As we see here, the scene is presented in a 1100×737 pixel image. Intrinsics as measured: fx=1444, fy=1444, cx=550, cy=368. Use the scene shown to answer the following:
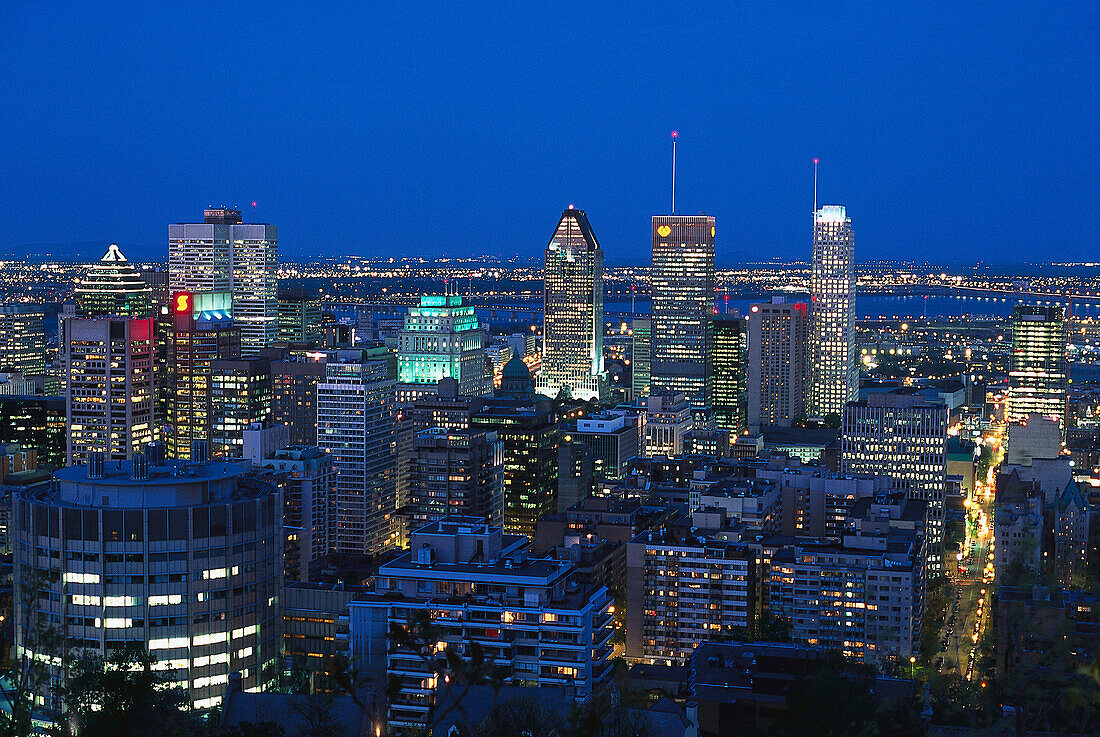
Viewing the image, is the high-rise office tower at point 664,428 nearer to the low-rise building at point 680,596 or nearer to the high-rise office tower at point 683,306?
the high-rise office tower at point 683,306

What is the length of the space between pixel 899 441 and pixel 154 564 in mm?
32317

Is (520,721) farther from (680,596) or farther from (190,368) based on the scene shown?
(190,368)

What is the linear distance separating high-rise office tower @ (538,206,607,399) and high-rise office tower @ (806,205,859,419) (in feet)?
39.5

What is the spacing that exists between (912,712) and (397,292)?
11942 centimetres

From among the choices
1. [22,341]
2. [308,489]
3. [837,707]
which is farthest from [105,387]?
[837,707]

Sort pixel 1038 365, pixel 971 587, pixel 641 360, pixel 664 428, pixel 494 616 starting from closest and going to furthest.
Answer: pixel 494 616 < pixel 971 587 < pixel 664 428 < pixel 1038 365 < pixel 641 360

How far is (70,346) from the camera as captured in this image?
4931 cm

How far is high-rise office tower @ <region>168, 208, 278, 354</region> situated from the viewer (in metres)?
83.4

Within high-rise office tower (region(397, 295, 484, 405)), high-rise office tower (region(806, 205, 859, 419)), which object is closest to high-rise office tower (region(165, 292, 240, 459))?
high-rise office tower (region(397, 295, 484, 405))

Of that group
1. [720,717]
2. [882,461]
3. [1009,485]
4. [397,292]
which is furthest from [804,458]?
[397,292]

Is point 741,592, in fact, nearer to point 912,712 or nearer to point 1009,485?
point 912,712

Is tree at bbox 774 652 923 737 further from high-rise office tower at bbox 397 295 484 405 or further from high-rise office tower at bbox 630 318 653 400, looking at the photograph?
high-rise office tower at bbox 630 318 653 400

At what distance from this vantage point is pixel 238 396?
53406 mm

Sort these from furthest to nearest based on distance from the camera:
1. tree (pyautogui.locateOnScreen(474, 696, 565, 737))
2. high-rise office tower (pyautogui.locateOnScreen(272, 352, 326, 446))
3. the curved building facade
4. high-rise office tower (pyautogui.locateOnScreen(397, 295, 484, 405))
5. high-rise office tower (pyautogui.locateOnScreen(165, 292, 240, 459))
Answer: high-rise office tower (pyautogui.locateOnScreen(397, 295, 484, 405)) → high-rise office tower (pyautogui.locateOnScreen(165, 292, 240, 459)) → high-rise office tower (pyautogui.locateOnScreen(272, 352, 326, 446)) → the curved building facade → tree (pyautogui.locateOnScreen(474, 696, 565, 737))
